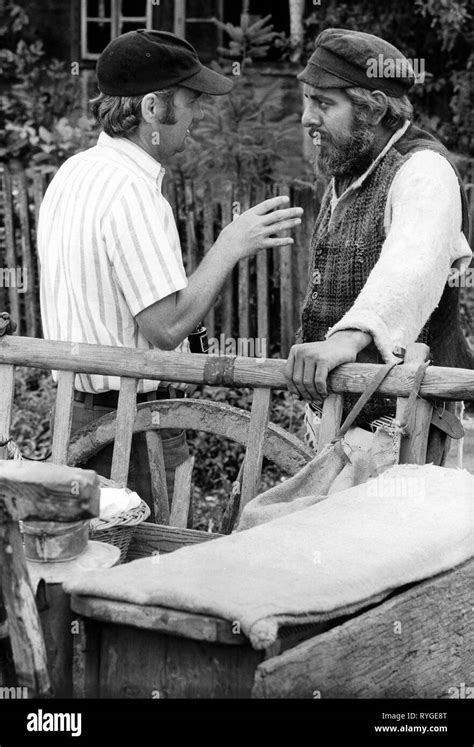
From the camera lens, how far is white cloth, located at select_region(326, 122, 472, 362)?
2.72 metres

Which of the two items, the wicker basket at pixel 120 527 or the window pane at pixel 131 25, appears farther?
the window pane at pixel 131 25

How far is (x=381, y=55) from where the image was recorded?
317 centimetres

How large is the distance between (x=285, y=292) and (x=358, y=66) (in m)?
4.24

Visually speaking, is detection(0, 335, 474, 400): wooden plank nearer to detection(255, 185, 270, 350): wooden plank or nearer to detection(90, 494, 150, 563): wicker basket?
detection(90, 494, 150, 563): wicker basket

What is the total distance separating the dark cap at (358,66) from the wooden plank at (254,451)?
39.5 inches

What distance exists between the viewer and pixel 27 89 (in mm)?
9547

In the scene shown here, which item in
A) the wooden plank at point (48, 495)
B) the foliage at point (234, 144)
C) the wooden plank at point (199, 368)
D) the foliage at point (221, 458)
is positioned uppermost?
the foliage at point (234, 144)

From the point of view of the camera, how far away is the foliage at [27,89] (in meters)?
9.32

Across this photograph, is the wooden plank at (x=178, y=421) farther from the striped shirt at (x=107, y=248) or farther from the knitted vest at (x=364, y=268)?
the knitted vest at (x=364, y=268)

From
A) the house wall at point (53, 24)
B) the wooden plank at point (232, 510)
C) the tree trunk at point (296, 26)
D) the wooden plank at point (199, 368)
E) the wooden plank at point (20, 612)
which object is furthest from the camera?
the house wall at point (53, 24)

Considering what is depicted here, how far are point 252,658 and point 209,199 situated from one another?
5.82 meters

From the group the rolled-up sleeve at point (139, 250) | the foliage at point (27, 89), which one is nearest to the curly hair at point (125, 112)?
the rolled-up sleeve at point (139, 250)

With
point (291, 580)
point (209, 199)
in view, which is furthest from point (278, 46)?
point (291, 580)

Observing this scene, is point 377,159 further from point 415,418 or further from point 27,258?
point 27,258
